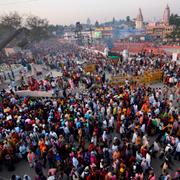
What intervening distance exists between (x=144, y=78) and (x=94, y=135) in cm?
980

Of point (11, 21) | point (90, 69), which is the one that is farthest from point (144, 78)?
point (11, 21)

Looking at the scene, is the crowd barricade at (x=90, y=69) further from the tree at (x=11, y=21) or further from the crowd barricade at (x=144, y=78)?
the tree at (x=11, y=21)

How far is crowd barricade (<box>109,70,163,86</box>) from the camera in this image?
18469 mm

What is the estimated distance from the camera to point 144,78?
18.6 metres

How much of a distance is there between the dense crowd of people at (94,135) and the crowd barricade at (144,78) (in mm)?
2539

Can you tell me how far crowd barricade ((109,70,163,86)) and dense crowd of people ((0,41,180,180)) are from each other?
2.54 meters

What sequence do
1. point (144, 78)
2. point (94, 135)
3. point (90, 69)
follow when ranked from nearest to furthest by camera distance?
point (94, 135) < point (144, 78) < point (90, 69)

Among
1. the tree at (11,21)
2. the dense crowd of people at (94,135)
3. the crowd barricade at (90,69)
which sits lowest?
the dense crowd of people at (94,135)

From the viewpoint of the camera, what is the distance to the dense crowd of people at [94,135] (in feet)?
28.1

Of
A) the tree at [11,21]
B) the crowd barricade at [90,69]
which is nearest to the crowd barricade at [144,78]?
the crowd barricade at [90,69]

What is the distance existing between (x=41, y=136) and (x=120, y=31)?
6222 centimetres

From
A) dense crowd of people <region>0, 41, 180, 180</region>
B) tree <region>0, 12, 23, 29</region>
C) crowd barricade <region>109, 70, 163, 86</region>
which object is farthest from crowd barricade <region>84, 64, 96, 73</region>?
tree <region>0, 12, 23, 29</region>

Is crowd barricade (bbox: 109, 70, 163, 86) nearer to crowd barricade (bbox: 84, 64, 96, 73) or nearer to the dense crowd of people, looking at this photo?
the dense crowd of people

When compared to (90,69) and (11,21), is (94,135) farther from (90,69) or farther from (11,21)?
(11,21)
